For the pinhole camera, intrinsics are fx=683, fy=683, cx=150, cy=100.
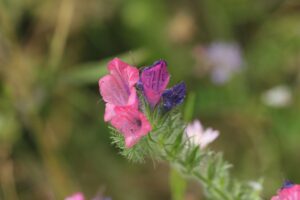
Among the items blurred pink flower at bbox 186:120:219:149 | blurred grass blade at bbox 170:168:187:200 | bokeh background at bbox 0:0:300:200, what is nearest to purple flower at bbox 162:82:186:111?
blurred pink flower at bbox 186:120:219:149

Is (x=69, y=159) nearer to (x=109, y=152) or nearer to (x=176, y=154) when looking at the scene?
(x=109, y=152)

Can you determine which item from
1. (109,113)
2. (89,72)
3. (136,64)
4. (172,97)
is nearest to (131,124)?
(109,113)

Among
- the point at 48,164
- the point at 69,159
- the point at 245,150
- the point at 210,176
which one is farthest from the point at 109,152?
the point at 210,176

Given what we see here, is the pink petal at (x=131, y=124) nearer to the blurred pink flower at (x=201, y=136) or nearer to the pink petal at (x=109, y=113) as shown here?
the pink petal at (x=109, y=113)

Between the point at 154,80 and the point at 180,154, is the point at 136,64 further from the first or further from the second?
the point at 154,80

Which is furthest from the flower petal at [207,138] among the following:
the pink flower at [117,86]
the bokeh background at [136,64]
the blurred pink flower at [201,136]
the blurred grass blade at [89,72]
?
the blurred grass blade at [89,72]

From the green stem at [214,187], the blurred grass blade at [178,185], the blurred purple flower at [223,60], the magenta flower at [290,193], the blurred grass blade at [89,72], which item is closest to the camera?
the magenta flower at [290,193]
